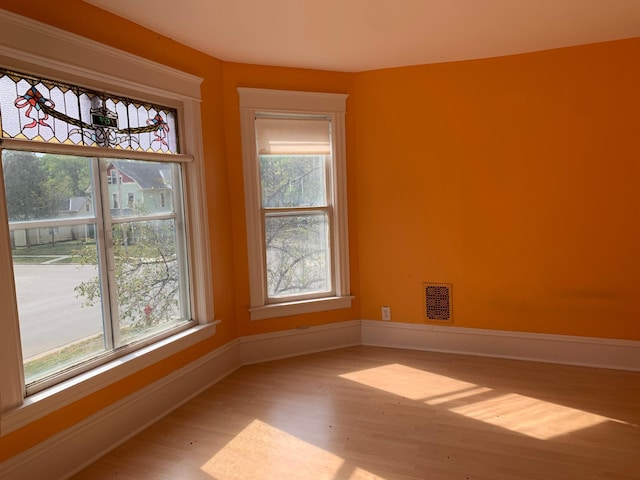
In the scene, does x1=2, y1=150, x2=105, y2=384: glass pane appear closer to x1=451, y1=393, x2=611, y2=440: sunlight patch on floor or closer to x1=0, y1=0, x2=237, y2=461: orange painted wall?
x1=0, y1=0, x2=237, y2=461: orange painted wall

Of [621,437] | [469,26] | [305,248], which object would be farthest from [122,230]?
[621,437]

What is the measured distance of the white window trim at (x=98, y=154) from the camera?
207 centimetres

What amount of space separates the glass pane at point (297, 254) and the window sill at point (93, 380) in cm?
85

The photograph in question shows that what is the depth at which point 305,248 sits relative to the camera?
158 inches

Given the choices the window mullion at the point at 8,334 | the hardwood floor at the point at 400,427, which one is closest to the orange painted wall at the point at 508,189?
the hardwood floor at the point at 400,427

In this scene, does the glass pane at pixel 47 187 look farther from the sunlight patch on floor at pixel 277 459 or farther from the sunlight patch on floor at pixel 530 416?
the sunlight patch on floor at pixel 530 416

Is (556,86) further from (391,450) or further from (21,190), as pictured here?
(21,190)

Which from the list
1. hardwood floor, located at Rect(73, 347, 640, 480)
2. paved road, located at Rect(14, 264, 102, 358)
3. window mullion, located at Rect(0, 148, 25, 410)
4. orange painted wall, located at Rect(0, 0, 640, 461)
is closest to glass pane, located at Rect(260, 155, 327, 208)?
orange painted wall, located at Rect(0, 0, 640, 461)

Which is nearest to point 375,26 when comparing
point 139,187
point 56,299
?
point 139,187

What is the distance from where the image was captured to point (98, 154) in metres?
2.55

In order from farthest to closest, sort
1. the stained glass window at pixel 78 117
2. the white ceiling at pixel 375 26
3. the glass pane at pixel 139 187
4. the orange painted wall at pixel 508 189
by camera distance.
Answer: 1. the orange painted wall at pixel 508 189
2. the glass pane at pixel 139 187
3. the white ceiling at pixel 375 26
4. the stained glass window at pixel 78 117

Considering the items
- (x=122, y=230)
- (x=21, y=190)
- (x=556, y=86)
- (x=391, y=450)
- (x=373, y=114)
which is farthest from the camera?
(x=373, y=114)

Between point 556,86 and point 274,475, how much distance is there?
3.38 meters

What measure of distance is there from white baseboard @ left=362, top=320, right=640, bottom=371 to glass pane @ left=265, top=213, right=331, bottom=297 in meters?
0.65
